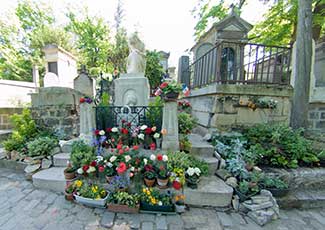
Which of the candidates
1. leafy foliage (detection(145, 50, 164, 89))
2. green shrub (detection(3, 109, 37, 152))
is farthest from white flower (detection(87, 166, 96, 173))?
leafy foliage (detection(145, 50, 164, 89))

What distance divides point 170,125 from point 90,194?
1481 millimetres

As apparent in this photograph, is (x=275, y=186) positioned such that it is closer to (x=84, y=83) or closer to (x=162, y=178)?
(x=162, y=178)

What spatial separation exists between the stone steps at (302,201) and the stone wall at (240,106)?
58.7 inches

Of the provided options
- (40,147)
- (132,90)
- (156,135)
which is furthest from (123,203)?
(132,90)

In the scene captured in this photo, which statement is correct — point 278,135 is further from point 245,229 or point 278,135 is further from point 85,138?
point 85,138

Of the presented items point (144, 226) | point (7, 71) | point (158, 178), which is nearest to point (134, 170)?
point (158, 178)

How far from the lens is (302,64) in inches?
128

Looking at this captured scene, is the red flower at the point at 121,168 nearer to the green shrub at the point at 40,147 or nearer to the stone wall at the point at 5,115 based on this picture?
the green shrub at the point at 40,147

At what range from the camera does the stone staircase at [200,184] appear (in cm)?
204

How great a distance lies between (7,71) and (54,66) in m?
8.28

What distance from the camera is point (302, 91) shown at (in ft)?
10.7

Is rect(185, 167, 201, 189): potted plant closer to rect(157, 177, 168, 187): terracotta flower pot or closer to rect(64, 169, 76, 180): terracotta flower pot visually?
rect(157, 177, 168, 187): terracotta flower pot

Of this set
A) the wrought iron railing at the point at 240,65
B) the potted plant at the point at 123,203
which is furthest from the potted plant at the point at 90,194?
the wrought iron railing at the point at 240,65

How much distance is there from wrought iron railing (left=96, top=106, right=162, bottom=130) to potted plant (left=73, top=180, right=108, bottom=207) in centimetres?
111
